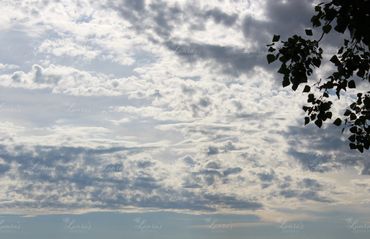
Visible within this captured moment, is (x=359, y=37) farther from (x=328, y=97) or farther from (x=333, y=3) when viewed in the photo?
(x=328, y=97)

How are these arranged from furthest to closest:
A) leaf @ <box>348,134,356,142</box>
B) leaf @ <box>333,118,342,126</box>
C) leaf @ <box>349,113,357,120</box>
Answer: leaf @ <box>349,113,357,120</box> < leaf @ <box>348,134,356,142</box> < leaf @ <box>333,118,342,126</box>

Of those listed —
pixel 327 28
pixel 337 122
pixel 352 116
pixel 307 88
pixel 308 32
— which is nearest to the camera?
pixel 308 32

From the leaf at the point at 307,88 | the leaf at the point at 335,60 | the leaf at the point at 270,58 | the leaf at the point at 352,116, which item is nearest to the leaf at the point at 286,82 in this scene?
the leaf at the point at 270,58

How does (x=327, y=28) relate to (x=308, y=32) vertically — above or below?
above

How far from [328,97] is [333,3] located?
302 cm

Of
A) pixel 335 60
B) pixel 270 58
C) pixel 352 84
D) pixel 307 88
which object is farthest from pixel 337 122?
pixel 270 58

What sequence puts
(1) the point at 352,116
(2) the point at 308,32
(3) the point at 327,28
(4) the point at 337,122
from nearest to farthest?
1. (2) the point at 308,32
2. (3) the point at 327,28
3. (4) the point at 337,122
4. (1) the point at 352,116

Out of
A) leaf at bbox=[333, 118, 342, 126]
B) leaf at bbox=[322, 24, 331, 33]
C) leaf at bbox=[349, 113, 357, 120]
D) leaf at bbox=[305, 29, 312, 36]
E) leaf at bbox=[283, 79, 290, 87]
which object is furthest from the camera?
leaf at bbox=[349, 113, 357, 120]

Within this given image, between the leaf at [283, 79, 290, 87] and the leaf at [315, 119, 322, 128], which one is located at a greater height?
the leaf at [283, 79, 290, 87]

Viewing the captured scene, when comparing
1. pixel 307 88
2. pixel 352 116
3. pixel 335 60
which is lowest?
pixel 352 116

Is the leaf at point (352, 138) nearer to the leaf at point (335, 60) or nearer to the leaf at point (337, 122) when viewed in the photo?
the leaf at point (337, 122)

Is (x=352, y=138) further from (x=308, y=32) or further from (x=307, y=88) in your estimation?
(x=308, y=32)

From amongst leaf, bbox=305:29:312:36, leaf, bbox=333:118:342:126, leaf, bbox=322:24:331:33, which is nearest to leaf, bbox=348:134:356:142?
leaf, bbox=333:118:342:126

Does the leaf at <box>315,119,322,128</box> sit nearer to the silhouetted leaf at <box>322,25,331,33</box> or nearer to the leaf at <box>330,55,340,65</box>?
the leaf at <box>330,55,340,65</box>
